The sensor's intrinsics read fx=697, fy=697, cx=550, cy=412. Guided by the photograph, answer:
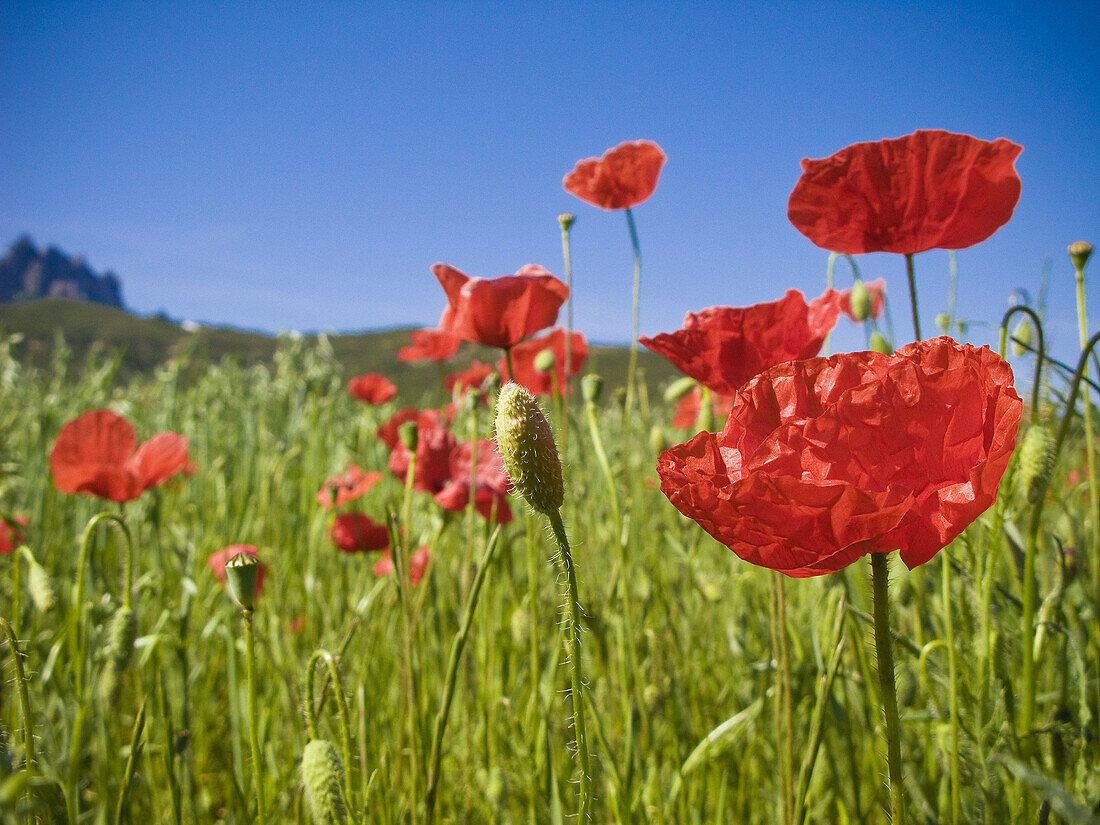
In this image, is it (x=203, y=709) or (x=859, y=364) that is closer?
(x=859, y=364)

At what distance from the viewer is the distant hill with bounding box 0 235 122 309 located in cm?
11425

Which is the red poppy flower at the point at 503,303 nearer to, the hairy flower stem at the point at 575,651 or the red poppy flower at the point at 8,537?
the hairy flower stem at the point at 575,651

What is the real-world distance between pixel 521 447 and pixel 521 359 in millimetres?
1268

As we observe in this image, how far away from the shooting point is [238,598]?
68cm

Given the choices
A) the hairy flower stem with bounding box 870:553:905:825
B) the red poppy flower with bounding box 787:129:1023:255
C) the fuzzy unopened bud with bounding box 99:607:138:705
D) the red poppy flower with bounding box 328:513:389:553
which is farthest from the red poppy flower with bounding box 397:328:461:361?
the hairy flower stem with bounding box 870:553:905:825

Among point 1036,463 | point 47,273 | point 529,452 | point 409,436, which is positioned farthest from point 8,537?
point 47,273

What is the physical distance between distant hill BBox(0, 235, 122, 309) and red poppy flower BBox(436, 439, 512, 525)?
131670 mm

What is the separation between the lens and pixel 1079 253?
0.95 metres

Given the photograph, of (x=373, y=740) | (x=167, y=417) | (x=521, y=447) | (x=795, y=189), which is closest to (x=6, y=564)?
(x=167, y=417)

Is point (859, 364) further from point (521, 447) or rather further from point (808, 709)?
point (808, 709)

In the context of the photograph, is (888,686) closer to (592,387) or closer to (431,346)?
(592,387)

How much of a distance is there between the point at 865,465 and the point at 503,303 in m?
0.76

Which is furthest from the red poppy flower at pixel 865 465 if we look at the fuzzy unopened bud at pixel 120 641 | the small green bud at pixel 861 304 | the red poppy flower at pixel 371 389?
the red poppy flower at pixel 371 389

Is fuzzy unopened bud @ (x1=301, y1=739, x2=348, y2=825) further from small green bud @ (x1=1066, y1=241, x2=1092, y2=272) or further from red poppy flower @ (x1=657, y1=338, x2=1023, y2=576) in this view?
small green bud @ (x1=1066, y1=241, x2=1092, y2=272)
